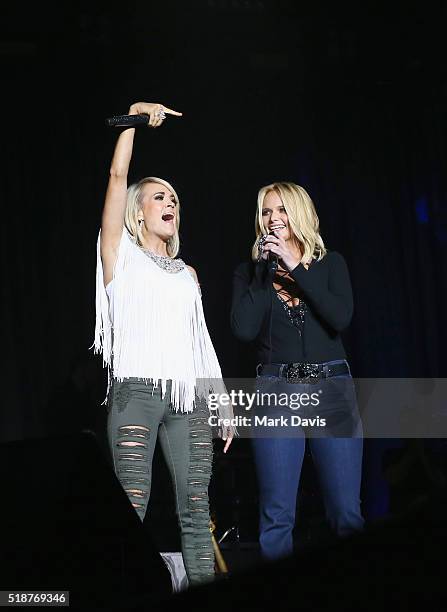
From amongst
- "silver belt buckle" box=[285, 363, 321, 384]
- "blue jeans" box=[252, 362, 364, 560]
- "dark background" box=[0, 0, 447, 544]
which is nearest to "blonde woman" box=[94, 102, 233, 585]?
"blue jeans" box=[252, 362, 364, 560]

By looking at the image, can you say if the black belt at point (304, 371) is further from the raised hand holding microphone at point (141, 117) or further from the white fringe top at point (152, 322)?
the raised hand holding microphone at point (141, 117)

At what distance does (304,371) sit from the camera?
7.34ft

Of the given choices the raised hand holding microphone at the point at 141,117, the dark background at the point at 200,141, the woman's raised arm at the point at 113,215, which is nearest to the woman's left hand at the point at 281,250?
the woman's raised arm at the point at 113,215

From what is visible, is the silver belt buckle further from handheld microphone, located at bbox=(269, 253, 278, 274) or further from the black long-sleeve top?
handheld microphone, located at bbox=(269, 253, 278, 274)

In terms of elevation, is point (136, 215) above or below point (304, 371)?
above

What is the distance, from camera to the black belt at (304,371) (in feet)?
7.31

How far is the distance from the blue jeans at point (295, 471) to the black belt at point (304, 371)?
2 cm

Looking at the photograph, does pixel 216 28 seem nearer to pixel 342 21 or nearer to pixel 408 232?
pixel 342 21

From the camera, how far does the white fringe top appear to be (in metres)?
2.36

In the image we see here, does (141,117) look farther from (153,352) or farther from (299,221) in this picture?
(153,352)

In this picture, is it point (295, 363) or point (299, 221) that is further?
point (299, 221)

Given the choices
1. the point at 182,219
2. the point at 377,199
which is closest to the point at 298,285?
the point at 182,219

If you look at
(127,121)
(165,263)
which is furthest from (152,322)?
(127,121)

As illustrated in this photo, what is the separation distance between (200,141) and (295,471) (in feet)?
7.05
